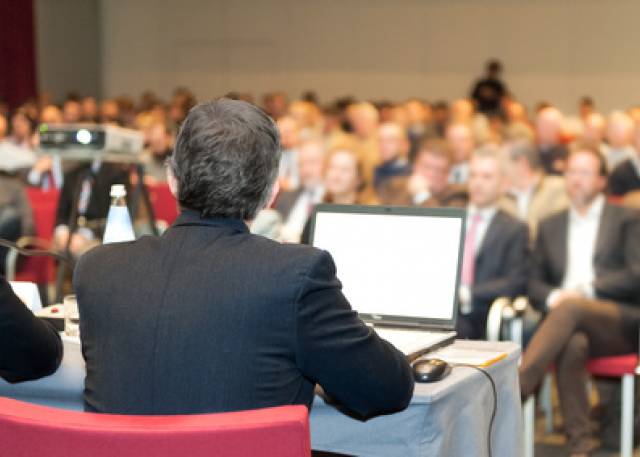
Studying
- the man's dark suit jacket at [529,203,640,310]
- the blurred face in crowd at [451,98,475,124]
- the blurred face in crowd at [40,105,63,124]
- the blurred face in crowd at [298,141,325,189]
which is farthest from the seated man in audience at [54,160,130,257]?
the blurred face in crowd at [451,98,475,124]

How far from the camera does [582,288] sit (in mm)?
4492

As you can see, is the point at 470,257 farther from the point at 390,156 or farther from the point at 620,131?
the point at 620,131

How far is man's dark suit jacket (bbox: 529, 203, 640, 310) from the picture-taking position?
14.3 feet

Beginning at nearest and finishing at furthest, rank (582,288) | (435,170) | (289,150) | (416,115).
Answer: (582,288) → (435,170) → (289,150) → (416,115)

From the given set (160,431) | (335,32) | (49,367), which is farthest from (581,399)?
(335,32)

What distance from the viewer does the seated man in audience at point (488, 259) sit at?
14.6 ft

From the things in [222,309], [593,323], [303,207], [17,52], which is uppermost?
[17,52]

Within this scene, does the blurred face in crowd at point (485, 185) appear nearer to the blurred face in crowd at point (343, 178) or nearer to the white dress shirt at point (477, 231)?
the white dress shirt at point (477, 231)

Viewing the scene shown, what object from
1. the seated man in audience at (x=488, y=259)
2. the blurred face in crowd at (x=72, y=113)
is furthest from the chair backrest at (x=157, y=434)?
the blurred face in crowd at (x=72, y=113)

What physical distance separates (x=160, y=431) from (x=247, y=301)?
0.34 meters

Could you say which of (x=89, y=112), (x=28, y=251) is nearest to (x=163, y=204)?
(x=28, y=251)

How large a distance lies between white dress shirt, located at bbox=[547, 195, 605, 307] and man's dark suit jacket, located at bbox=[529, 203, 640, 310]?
0.03m

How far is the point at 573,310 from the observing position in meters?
4.23

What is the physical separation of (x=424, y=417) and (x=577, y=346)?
214cm
